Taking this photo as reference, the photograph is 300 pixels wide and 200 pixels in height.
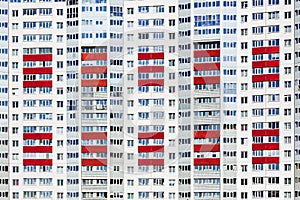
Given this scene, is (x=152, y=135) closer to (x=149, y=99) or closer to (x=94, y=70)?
(x=149, y=99)

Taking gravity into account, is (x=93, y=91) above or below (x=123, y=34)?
below

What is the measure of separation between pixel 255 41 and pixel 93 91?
670 inches

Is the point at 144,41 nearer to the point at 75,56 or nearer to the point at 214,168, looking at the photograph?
the point at 75,56

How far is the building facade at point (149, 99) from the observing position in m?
71.3

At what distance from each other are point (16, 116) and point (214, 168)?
20.8 m

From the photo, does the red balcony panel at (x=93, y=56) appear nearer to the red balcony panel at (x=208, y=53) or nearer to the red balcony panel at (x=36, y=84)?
the red balcony panel at (x=36, y=84)

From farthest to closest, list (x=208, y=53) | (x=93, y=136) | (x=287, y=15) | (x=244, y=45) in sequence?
(x=93, y=136) < (x=208, y=53) < (x=244, y=45) < (x=287, y=15)

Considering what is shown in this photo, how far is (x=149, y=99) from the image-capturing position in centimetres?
7325

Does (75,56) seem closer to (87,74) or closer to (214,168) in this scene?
(87,74)

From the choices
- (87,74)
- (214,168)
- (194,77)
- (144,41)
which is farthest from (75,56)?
(214,168)

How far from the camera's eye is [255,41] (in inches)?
2817

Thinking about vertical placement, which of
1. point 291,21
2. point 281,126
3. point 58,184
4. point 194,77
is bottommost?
point 58,184

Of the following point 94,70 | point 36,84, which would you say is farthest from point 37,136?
point 94,70

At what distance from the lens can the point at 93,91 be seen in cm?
7344
